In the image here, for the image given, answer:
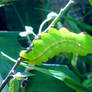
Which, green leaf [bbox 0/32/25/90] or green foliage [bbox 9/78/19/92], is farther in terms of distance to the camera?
green leaf [bbox 0/32/25/90]

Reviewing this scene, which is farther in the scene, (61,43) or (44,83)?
(44,83)

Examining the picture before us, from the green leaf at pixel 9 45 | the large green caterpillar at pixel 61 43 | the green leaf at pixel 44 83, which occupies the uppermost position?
the large green caterpillar at pixel 61 43

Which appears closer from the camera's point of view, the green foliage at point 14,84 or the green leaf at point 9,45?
the green foliage at point 14,84

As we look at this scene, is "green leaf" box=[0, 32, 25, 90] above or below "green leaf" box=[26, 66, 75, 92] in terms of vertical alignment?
above

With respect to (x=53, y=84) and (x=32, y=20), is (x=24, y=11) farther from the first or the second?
(x=53, y=84)

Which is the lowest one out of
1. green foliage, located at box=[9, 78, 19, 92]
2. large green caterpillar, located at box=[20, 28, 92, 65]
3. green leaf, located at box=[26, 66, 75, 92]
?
green leaf, located at box=[26, 66, 75, 92]

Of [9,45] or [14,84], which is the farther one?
[9,45]

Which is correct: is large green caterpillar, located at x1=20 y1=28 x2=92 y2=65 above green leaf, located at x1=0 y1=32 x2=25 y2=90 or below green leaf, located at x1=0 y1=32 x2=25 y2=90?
above

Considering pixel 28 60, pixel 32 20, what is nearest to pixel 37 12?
pixel 32 20
